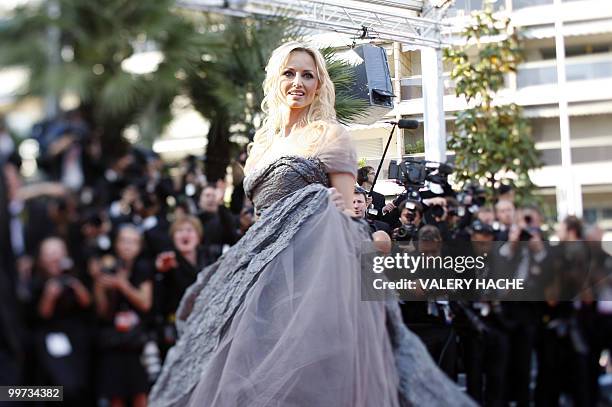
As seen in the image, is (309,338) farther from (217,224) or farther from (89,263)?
(217,224)

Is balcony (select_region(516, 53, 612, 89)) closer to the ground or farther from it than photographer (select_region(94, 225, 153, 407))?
farther from it

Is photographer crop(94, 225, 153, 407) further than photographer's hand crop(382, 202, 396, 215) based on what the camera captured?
No

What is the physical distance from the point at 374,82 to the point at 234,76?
1.10 feet

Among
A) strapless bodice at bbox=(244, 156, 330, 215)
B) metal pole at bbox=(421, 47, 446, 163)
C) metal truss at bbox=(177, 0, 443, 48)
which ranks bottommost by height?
strapless bodice at bbox=(244, 156, 330, 215)

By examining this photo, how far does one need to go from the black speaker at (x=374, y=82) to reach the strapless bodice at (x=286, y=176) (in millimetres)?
291

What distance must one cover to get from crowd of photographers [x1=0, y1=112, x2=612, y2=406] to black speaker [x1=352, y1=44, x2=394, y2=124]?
5.6 inches

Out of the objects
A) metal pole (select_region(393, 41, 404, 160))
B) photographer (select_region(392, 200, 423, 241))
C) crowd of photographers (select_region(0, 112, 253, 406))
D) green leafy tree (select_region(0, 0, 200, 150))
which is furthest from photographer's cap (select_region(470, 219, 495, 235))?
green leafy tree (select_region(0, 0, 200, 150))

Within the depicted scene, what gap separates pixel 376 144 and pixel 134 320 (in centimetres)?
66

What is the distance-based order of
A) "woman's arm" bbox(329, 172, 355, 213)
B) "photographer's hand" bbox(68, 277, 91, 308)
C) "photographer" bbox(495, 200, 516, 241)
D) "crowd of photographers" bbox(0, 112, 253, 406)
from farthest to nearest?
"photographer" bbox(495, 200, 516, 241) < "woman's arm" bbox(329, 172, 355, 213) < "photographer's hand" bbox(68, 277, 91, 308) < "crowd of photographers" bbox(0, 112, 253, 406)

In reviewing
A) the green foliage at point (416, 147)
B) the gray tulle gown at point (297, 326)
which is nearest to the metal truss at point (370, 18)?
the green foliage at point (416, 147)

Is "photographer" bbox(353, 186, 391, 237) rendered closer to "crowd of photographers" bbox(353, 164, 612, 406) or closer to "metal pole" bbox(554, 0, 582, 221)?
"crowd of photographers" bbox(353, 164, 612, 406)

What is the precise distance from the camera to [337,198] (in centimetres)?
145

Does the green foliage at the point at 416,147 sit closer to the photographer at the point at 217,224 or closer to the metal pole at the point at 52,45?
the photographer at the point at 217,224

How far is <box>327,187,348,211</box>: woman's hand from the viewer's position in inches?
56.3
